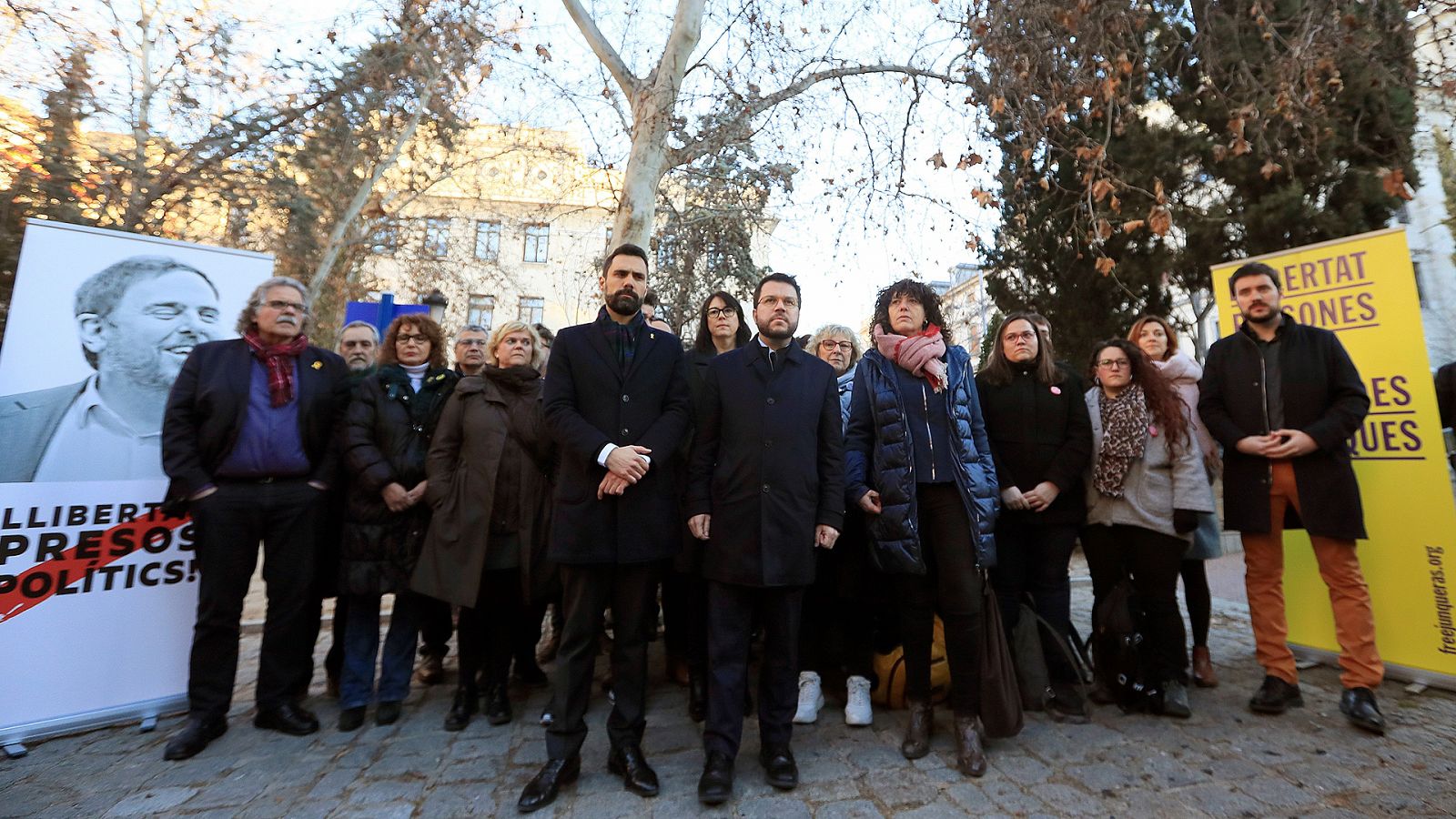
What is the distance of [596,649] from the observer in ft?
9.51

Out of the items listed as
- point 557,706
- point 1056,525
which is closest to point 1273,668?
point 1056,525

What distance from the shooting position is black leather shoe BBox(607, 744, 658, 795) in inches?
109

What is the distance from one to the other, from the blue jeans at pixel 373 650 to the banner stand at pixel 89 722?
1.08 metres

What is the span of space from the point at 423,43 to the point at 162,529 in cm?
785

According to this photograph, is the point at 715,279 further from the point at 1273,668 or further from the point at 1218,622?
the point at 1273,668

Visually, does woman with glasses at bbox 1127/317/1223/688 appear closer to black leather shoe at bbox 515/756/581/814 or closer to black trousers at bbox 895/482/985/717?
black trousers at bbox 895/482/985/717

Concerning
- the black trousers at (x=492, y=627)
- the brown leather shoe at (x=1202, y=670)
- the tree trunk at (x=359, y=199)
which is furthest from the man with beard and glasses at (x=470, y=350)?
the tree trunk at (x=359, y=199)

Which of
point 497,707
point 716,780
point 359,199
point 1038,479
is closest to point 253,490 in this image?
point 497,707

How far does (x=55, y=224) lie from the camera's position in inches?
145

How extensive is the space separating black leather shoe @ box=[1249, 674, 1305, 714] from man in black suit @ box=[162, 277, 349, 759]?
5251mm

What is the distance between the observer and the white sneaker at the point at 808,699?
11.6ft

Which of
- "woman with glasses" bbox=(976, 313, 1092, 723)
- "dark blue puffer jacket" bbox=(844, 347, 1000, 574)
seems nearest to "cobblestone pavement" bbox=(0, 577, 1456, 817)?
"woman with glasses" bbox=(976, 313, 1092, 723)

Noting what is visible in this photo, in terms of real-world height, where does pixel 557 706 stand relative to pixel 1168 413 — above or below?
below

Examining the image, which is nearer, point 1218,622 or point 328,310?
point 1218,622
